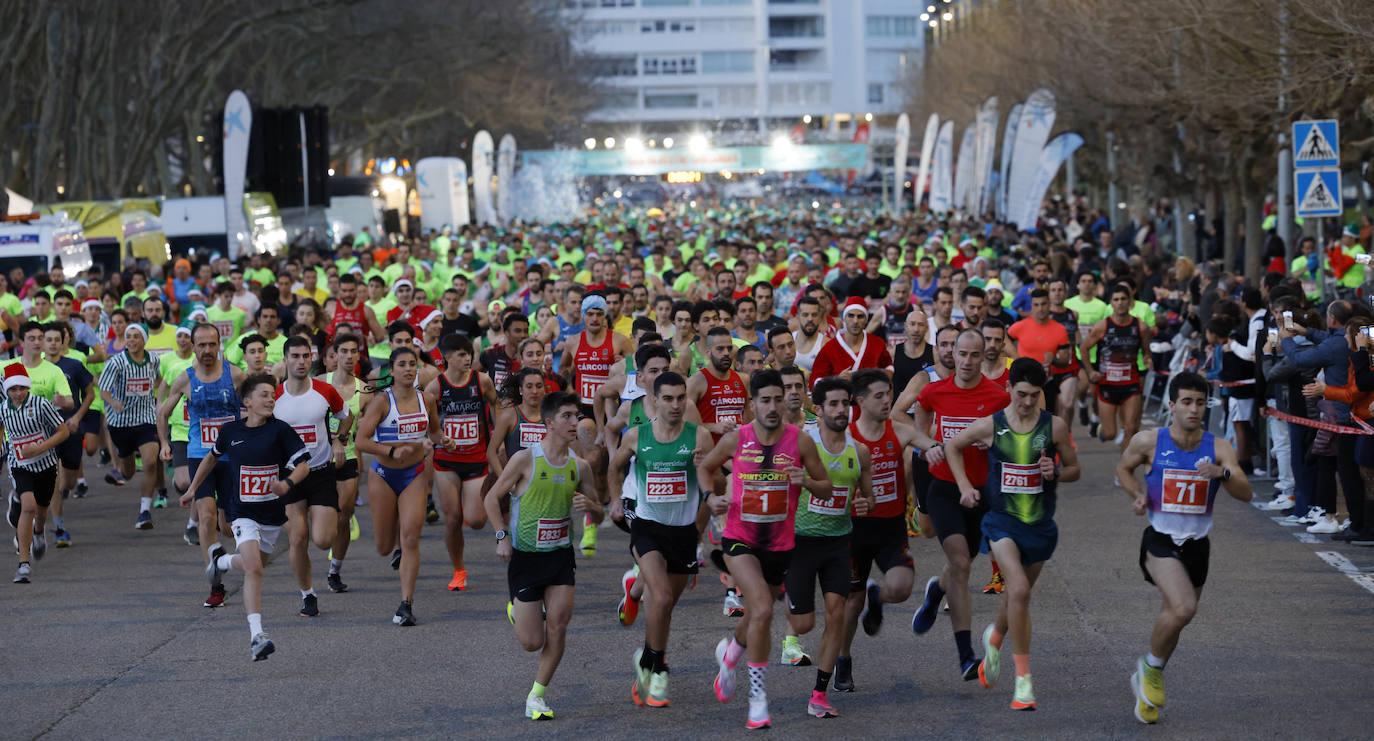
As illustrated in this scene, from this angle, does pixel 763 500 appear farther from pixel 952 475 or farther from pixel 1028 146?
pixel 1028 146

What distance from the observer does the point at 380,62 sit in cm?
5250

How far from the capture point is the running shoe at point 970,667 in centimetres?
835

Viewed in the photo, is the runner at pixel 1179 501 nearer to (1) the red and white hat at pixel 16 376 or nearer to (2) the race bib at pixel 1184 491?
(2) the race bib at pixel 1184 491

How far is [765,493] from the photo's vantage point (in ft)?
25.7

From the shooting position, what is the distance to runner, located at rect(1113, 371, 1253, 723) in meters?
7.55

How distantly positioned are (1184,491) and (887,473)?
1.44 meters

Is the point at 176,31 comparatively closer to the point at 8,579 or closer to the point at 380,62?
the point at 380,62

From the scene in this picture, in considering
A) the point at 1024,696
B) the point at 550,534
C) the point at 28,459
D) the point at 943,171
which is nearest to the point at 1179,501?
the point at 1024,696

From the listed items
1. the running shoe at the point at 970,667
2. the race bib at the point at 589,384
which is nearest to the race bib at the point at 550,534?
the running shoe at the point at 970,667

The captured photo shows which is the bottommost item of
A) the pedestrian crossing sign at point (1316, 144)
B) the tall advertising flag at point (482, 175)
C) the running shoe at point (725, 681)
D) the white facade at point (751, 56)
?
the running shoe at point (725, 681)

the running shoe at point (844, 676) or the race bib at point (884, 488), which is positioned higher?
the race bib at point (884, 488)

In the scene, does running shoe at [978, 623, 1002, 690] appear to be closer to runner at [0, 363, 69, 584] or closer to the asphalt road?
the asphalt road

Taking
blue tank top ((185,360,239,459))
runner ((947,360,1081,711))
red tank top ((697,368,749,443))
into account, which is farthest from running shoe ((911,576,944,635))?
blue tank top ((185,360,239,459))

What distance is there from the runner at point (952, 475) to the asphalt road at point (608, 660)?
0.94 ft
